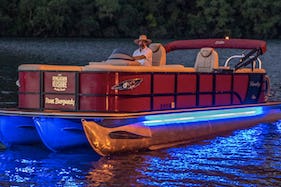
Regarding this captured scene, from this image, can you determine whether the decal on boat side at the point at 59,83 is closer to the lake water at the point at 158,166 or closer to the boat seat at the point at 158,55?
the lake water at the point at 158,166

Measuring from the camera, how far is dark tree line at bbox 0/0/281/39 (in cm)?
9294

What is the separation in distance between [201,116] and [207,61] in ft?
6.75

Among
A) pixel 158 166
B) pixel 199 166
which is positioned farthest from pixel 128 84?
pixel 199 166

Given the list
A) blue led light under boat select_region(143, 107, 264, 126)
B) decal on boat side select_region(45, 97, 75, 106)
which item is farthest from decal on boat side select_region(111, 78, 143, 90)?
decal on boat side select_region(45, 97, 75, 106)

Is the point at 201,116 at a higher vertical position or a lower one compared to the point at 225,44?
lower

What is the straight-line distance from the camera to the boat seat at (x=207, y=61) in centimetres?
1636

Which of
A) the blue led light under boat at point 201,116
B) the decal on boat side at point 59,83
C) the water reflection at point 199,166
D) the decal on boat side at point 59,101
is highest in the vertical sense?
the decal on boat side at point 59,83

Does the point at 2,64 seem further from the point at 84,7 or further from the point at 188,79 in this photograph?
the point at 84,7

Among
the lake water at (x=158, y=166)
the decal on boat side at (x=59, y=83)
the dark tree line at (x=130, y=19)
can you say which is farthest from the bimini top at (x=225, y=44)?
the dark tree line at (x=130, y=19)

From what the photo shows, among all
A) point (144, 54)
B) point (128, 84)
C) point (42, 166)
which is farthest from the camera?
point (144, 54)

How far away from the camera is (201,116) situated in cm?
1499

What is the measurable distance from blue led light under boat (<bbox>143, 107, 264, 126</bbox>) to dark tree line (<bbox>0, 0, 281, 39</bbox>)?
76992 millimetres

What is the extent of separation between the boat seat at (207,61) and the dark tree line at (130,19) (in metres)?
76.9

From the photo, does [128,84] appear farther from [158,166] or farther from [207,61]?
[207,61]
